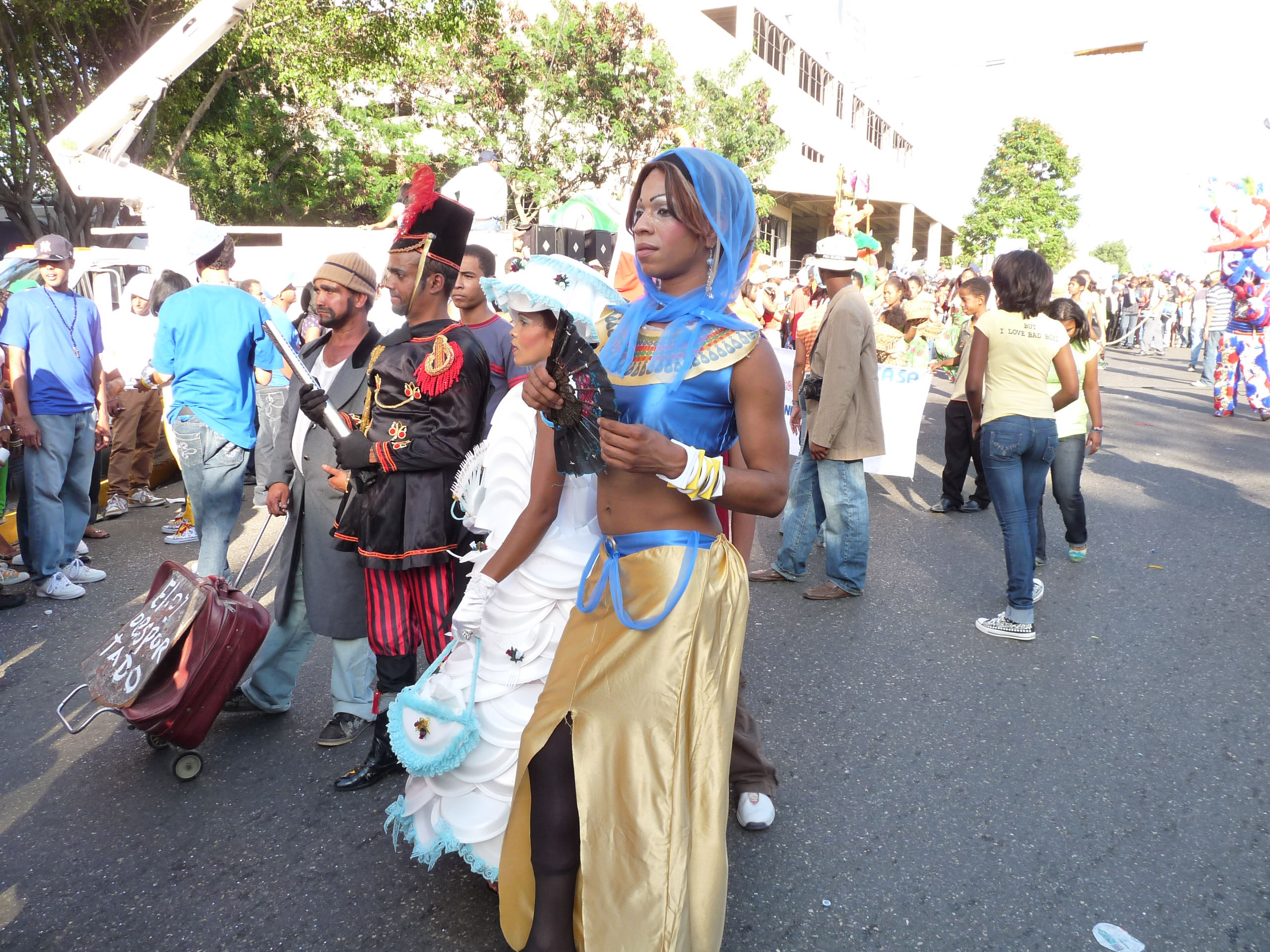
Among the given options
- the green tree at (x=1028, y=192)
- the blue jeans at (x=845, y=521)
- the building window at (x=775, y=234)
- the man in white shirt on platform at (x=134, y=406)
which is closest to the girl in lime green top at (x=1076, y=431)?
the blue jeans at (x=845, y=521)

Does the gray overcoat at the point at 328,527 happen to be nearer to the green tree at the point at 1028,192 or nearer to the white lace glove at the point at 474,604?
the white lace glove at the point at 474,604

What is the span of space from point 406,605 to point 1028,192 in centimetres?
6419

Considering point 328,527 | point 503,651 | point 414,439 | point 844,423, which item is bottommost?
point 503,651

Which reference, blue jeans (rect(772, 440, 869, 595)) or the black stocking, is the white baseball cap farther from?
the black stocking

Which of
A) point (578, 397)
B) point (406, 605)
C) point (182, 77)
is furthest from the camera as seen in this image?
point (182, 77)

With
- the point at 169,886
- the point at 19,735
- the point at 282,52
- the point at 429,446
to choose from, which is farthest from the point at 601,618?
the point at 282,52

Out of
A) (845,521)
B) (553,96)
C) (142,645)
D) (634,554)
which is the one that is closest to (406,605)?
(142,645)

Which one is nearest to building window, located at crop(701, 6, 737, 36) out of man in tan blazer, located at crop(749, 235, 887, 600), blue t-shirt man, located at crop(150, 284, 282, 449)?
man in tan blazer, located at crop(749, 235, 887, 600)

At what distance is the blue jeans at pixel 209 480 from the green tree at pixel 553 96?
19.8 metres

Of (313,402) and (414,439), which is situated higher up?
(313,402)

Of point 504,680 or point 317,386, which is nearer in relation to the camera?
point 504,680

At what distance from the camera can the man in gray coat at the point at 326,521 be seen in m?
3.38

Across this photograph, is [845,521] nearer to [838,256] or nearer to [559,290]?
[838,256]

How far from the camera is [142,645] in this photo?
11.0 feet
